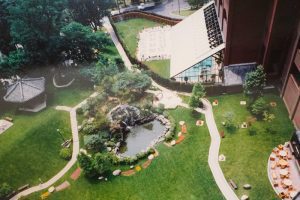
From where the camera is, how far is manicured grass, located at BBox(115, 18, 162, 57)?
67938 millimetres

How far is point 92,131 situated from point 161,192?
15255 millimetres

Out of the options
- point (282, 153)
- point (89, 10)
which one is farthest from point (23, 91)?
point (282, 153)

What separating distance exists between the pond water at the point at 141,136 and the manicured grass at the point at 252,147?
9228mm

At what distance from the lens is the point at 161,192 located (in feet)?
121

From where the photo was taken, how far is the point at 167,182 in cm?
3772

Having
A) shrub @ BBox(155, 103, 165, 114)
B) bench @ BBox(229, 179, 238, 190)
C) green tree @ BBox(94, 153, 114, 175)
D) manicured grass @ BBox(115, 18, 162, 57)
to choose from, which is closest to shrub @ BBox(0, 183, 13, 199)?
green tree @ BBox(94, 153, 114, 175)

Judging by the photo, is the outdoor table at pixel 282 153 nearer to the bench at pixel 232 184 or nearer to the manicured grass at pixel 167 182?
the bench at pixel 232 184

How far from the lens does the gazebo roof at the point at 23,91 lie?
50.6m

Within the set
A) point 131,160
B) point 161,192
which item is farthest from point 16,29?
point 161,192

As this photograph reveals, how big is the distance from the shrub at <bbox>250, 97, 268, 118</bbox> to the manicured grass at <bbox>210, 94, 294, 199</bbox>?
134 centimetres

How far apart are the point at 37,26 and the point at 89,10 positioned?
19.0 meters

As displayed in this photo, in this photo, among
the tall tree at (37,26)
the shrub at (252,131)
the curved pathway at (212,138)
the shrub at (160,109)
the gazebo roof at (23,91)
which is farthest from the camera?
the tall tree at (37,26)

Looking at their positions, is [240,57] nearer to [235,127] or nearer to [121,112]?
[235,127]

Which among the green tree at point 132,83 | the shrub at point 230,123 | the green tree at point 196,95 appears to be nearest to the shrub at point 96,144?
the green tree at point 132,83
